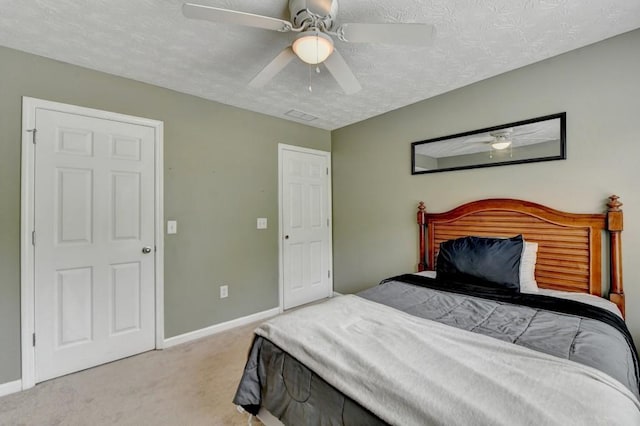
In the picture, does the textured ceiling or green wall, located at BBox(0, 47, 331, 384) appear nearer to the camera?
the textured ceiling

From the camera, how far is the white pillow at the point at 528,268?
2049mm

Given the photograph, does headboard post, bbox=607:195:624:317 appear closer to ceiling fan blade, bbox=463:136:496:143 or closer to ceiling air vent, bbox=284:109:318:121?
ceiling fan blade, bbox=463:136:496:143

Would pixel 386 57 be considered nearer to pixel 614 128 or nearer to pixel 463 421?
pixel 614 128

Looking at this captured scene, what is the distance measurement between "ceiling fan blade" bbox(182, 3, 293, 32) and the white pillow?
2.18m

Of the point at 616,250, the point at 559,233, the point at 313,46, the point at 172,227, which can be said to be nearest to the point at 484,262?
the point at 559,233

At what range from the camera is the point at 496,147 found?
246 cm

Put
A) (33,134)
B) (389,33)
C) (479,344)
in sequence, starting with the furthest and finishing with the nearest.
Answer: (33,134) < (389,33) < (479,344)

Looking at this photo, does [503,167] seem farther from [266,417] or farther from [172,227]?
[172,227]

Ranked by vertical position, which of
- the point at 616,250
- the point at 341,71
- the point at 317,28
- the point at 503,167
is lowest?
the point at 616,250

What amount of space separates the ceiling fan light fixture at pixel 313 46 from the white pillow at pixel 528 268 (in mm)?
1898

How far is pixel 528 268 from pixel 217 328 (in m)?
2.83

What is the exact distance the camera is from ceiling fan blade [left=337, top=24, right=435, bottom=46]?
1.36 m

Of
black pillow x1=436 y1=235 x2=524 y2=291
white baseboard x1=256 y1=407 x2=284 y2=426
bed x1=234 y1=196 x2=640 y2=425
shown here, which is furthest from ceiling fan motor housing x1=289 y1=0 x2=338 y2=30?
white baseboard x1=256 y1=407 x2=284 y2=426

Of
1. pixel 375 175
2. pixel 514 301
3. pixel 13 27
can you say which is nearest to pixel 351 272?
pixel 375 175
